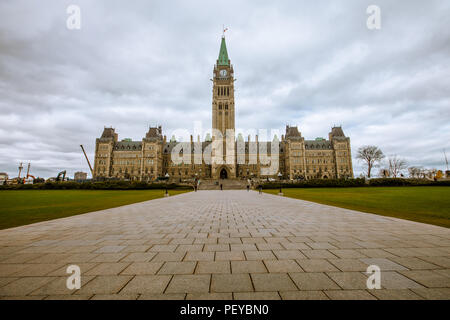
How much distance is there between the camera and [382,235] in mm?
5492

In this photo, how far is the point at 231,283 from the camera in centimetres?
287

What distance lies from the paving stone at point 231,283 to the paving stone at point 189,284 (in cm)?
11

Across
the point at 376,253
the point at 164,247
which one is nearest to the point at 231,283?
the point at 164,247

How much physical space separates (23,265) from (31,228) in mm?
4207

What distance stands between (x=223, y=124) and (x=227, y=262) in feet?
231

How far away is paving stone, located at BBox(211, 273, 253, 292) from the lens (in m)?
2.69

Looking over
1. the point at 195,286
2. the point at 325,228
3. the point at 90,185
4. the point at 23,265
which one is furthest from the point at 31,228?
the point at 90,185

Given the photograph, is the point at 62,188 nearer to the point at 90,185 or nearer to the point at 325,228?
the point at 90,185

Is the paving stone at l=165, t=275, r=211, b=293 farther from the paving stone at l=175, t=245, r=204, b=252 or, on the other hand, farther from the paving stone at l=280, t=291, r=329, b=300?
the paving stone at l=175, t=245, r=204, b=252

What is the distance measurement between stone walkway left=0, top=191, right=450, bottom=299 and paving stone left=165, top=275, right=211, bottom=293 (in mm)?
14

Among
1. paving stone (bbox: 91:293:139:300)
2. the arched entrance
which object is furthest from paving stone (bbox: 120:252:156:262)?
the arched entrance

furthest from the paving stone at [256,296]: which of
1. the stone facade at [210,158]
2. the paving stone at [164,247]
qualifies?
the stone facade at [210,158]

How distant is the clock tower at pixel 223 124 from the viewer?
70.2 meters

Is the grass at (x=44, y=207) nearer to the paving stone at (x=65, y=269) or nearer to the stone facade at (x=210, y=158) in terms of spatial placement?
the paving stone at (x=65, y=269)
